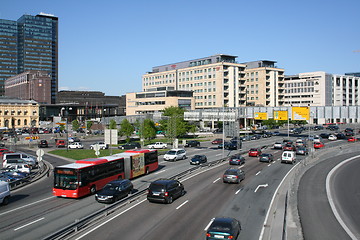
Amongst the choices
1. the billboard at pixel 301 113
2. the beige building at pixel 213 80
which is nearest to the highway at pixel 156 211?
the billboard at pixel 301 113

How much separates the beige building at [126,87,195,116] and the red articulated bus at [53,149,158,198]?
91.4m

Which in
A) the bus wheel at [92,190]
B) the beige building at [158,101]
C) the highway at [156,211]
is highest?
the beige building at [158,101]

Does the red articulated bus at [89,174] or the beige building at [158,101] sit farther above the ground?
the beige building at [158,101]

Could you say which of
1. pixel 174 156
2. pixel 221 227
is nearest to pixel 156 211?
pixel 221 227

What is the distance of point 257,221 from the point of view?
21359mm

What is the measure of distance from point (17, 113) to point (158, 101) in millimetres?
62108

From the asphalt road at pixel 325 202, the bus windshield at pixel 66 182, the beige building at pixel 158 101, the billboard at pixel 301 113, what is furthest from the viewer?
the beige building at pixel 158 101

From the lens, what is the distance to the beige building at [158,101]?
132 metres

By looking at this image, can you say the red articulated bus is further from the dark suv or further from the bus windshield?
the dark suv

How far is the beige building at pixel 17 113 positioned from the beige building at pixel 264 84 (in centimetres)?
9772

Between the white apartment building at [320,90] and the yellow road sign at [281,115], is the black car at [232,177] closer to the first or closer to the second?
the yellow road sign at [281,115]

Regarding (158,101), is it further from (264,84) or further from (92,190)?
(92,190)

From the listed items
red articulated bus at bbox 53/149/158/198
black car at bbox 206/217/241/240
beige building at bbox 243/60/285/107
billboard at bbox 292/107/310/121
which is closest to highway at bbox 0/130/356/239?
red articulated bus at bbox 53/149/158/198

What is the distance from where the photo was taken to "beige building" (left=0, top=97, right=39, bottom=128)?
138250 mm
